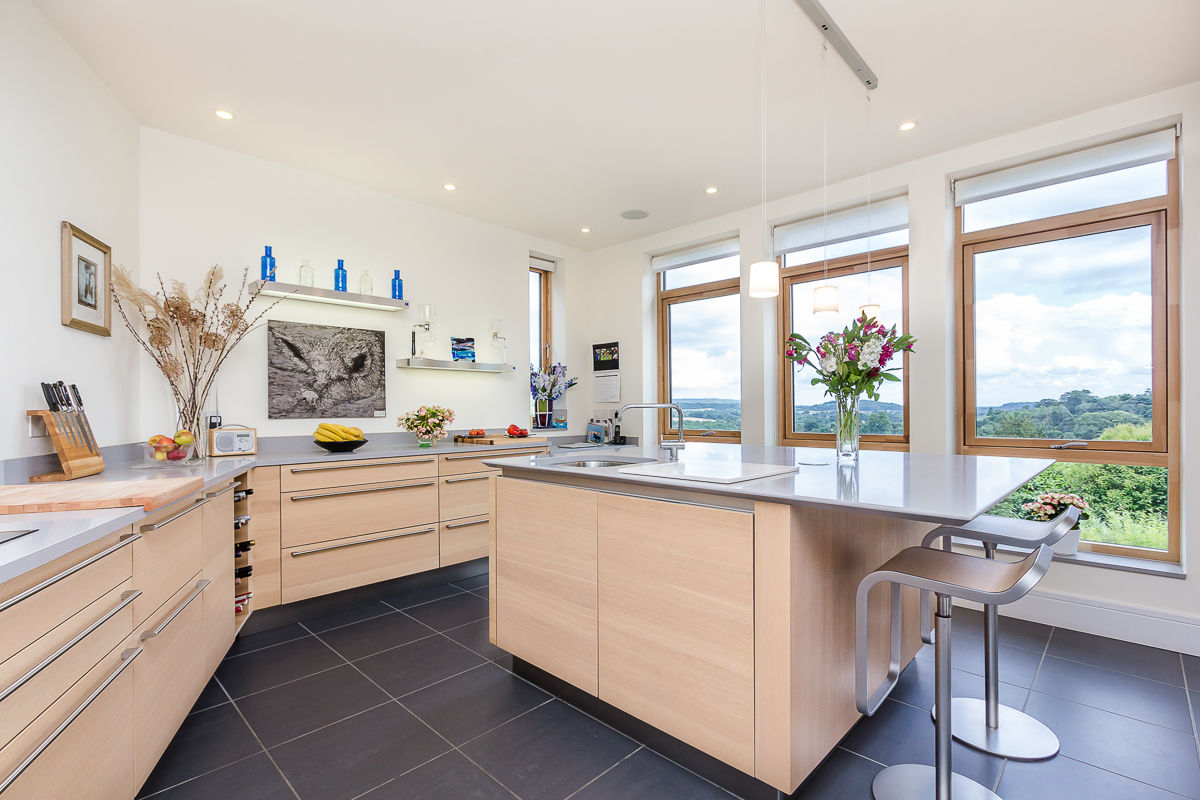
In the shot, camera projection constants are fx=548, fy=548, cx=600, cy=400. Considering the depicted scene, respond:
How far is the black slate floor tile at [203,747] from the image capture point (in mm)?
1725

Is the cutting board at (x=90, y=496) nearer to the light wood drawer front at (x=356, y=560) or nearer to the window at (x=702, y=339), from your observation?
the light wood drawer front at (x=356, y=560)

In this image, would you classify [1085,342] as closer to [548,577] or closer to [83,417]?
[548,577]

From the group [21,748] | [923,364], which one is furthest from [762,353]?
[21,748]

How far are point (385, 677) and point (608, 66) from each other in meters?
2.93

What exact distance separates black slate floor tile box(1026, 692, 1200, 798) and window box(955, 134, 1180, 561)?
1.40m

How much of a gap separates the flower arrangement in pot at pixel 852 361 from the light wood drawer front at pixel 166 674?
7.29 ft

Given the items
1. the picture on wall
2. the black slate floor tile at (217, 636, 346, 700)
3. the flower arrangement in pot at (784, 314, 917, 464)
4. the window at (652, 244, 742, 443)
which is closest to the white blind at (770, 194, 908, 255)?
the window at (652, 244, 742, 443)

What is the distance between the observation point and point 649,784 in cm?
168

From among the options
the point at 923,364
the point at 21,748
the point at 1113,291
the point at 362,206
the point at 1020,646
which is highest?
the point at 362,206

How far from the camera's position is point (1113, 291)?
9.93 ft

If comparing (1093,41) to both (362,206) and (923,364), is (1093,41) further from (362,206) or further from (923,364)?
(362,206)

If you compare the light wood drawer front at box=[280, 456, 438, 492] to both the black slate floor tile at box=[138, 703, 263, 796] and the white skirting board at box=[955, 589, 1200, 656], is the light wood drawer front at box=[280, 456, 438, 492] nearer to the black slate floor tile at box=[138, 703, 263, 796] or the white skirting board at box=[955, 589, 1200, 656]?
the black slate floor tile at box=[138, 703, 263, 796]

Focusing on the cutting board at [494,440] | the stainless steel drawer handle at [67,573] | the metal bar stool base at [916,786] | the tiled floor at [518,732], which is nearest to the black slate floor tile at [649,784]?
the tiled floor at [518,732]

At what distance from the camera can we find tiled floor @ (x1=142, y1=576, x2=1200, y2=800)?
167cm
